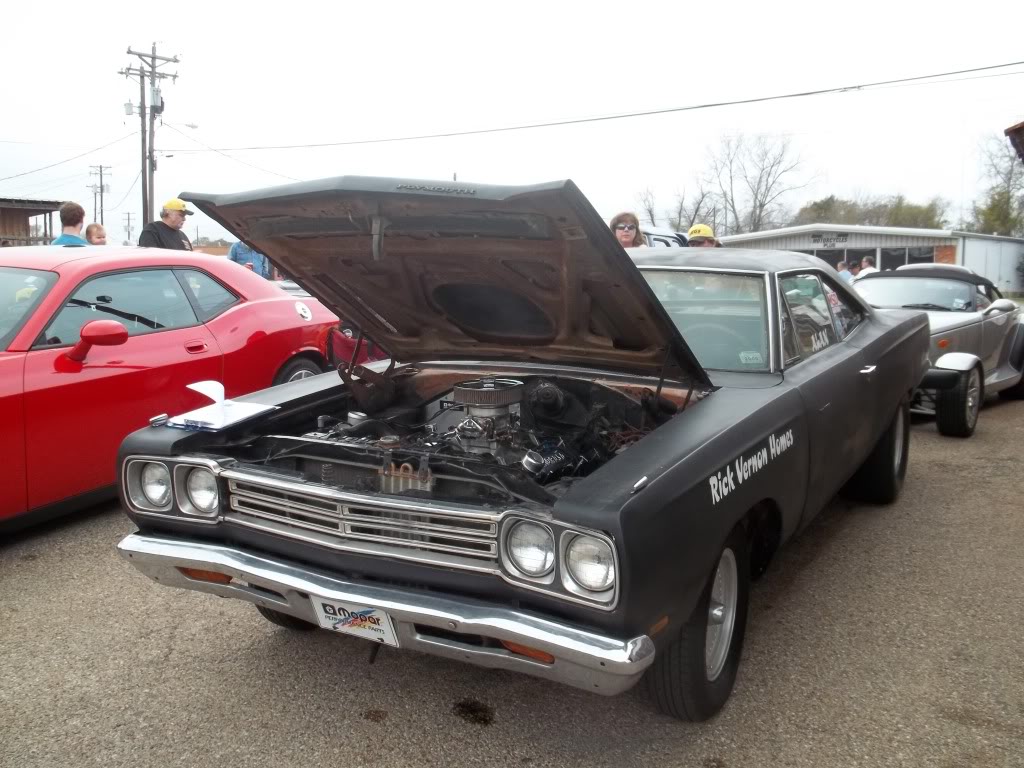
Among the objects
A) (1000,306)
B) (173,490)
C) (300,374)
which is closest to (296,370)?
(300,374)

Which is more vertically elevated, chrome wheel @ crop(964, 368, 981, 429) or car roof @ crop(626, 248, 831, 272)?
car roof @ crop(626, 248, 831, 272)

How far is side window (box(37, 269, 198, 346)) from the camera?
4.37m

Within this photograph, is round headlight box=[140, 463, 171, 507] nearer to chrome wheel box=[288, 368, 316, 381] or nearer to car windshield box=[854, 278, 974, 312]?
chrome wheel box=[288, 368, 316, 381]

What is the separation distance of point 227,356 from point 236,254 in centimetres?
358

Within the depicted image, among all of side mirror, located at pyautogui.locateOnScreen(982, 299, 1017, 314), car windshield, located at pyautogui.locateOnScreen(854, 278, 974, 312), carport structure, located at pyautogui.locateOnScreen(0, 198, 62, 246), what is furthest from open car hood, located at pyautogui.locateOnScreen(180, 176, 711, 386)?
carport structure, located at pyautogui.locateOnScreen(0, 198, 62, 246)

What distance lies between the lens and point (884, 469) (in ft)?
15.3

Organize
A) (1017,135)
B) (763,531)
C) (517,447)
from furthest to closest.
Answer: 1. (1017,135)
2. (763,531)
3. (517,447)

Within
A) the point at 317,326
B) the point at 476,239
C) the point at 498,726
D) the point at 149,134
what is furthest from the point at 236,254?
the point at 149,134

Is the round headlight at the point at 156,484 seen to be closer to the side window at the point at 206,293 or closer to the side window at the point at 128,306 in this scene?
the side window at the point at 128,306

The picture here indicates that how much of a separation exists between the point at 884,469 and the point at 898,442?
29cm

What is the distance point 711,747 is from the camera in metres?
2.55

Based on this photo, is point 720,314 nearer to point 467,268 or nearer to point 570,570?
point 467,268

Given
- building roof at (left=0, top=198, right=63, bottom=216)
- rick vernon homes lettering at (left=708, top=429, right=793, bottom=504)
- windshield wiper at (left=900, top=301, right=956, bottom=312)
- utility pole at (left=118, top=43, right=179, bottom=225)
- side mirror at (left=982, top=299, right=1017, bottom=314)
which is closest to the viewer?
rick vernon homes lettering at (left=708, top=429, right=793, bottom=504)

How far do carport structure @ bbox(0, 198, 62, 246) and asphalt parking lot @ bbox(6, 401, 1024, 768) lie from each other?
45.5 feet
